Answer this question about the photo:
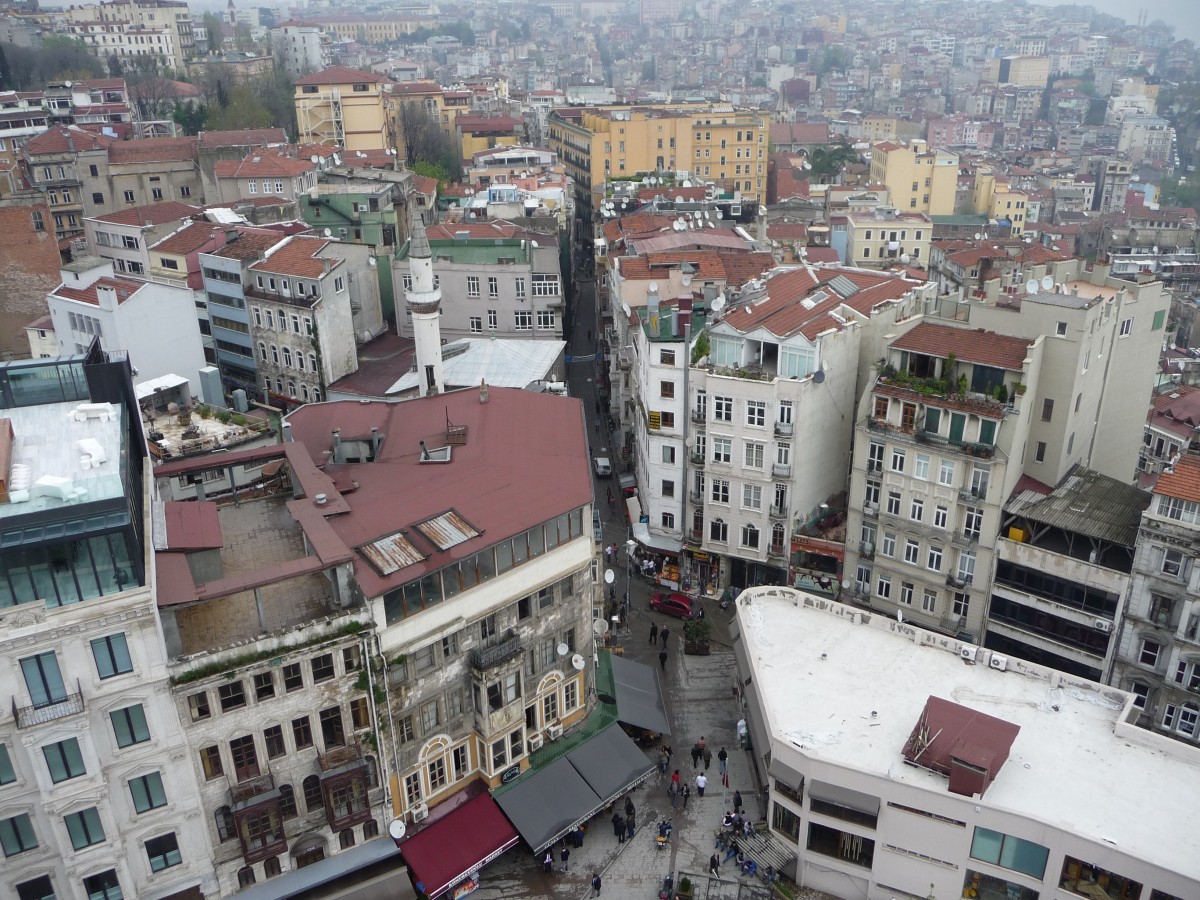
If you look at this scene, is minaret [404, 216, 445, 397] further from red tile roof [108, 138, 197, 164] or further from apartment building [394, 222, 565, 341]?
red tile roof [108, 138, 197, 164]

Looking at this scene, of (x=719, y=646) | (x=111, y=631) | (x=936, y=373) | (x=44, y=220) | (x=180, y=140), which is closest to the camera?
(x=111, y=631)

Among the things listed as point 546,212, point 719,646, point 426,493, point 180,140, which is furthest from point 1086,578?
point 180,140

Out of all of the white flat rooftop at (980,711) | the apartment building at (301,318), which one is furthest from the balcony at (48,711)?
the apartment building at (301,318)

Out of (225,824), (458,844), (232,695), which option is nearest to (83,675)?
(232,695)

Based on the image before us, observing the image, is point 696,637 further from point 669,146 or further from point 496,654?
point 669,146

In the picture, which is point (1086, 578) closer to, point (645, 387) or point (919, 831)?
point (919, 831)

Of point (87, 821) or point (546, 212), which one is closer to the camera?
point (87, 821)

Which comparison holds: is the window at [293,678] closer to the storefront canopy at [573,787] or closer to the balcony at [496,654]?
the balcony at [496,654]

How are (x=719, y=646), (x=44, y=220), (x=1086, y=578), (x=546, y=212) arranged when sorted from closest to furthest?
(x=1086, y=578) < (x=719, y=646) < (x=44, y=220) < (x=546, y=212)
